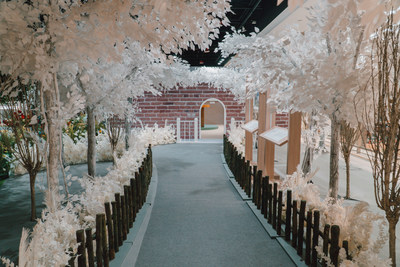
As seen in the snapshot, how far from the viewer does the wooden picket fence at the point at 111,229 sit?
289cm

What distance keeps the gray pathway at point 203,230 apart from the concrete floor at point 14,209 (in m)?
1.72

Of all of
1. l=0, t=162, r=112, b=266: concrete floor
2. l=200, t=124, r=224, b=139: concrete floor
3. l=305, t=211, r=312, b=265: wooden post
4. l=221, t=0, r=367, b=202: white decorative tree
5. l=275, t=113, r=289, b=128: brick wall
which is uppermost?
l=221, t=0, r=367, b=202: white decorative tree

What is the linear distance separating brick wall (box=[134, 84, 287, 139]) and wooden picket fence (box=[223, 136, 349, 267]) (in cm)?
939

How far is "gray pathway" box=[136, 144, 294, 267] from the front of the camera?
354 centimetres

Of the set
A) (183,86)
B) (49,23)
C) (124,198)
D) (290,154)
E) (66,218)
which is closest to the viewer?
(49,23)

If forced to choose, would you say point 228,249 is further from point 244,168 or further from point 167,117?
point 167,117

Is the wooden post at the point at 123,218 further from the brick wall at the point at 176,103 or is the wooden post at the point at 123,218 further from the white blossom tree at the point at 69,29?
the brick wall at the point at 176,103

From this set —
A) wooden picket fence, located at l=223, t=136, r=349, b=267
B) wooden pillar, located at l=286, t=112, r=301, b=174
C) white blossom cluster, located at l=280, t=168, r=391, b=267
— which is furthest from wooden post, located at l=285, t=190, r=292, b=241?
wooden pillar, located at l=286, t=112, r=301, b=174

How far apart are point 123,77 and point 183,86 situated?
345 inches

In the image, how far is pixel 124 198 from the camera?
13.2 feet

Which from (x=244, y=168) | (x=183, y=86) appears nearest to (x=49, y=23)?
(x=244, y=168)

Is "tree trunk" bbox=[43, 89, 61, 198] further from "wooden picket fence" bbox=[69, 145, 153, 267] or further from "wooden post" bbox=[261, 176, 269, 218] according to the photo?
"wooden post" bbox=[261, 176, 269, 218]

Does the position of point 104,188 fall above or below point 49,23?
below

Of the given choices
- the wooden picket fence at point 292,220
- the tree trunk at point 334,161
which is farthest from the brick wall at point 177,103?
the tree trunk at point 334,161
